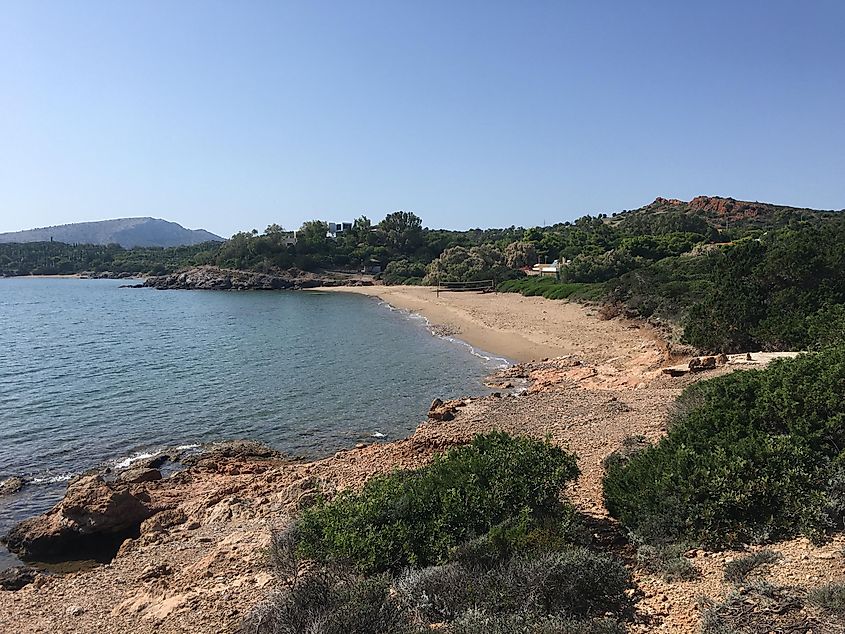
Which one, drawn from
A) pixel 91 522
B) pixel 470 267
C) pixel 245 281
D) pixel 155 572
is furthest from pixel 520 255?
pixel 155 572

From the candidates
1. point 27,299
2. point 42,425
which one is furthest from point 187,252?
point 42,425

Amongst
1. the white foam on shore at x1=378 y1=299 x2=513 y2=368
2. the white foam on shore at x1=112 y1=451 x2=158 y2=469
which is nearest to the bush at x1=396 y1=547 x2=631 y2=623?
the white foam on shore at x1=112 y1=451 x2=158 y2=469

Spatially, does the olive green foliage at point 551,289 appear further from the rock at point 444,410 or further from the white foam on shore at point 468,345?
the rock at point 444,410

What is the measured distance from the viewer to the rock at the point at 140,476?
13661 mm

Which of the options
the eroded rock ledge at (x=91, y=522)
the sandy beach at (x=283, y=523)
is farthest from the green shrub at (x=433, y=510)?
the eroded rock ledge at (x=91, y=522)

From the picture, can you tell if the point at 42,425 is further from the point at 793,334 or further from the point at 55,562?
the point at 793,334

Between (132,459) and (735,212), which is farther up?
(735,212)

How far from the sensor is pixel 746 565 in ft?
19.3

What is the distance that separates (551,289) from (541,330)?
2065 cm

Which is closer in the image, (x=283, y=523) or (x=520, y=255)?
(x=283, y=523)

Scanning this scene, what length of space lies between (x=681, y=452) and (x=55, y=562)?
1068 cm

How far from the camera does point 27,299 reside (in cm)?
7844

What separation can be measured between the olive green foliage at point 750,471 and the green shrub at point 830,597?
1.49 m

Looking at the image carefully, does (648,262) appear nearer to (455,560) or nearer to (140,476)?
(140,476)
